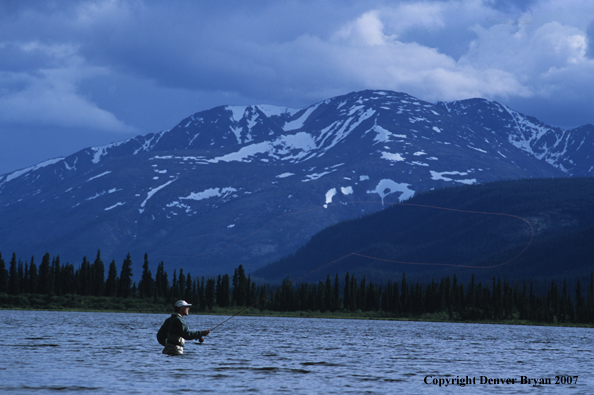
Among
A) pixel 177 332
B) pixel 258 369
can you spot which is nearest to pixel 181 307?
pixel 177 332

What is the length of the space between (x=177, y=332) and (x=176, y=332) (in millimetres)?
90

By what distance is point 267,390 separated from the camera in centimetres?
3177

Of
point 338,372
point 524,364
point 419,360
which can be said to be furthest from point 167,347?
point 524,364

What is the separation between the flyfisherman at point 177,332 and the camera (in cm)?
3984

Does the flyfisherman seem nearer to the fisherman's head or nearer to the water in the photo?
the fisherman's head

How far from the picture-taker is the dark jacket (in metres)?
39.7

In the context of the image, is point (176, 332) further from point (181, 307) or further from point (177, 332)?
point (181, 307)

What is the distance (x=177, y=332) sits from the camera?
4084 cm

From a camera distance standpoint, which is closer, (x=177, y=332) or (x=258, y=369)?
(x=258, y=369)

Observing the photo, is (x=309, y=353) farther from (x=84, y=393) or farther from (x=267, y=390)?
(x=84, y=393)

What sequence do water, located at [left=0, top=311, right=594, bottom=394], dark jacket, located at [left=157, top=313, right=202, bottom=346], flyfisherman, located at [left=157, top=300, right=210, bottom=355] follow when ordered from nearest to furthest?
water, located at [left=0, top=311, right=594, bottom=394], dark jacket, located at [left=157, top=313, right=202, bottom=346], flyfisherman, located at [left=157, top=300, right=210, bottom=355]

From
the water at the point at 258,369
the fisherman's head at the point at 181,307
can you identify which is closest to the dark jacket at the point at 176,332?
the fisherman's head at the point at 181,307

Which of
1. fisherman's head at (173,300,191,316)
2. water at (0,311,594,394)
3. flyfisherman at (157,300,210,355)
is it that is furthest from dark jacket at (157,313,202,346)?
water at (0,311,594,394)

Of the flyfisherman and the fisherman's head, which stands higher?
the fisherman's head
